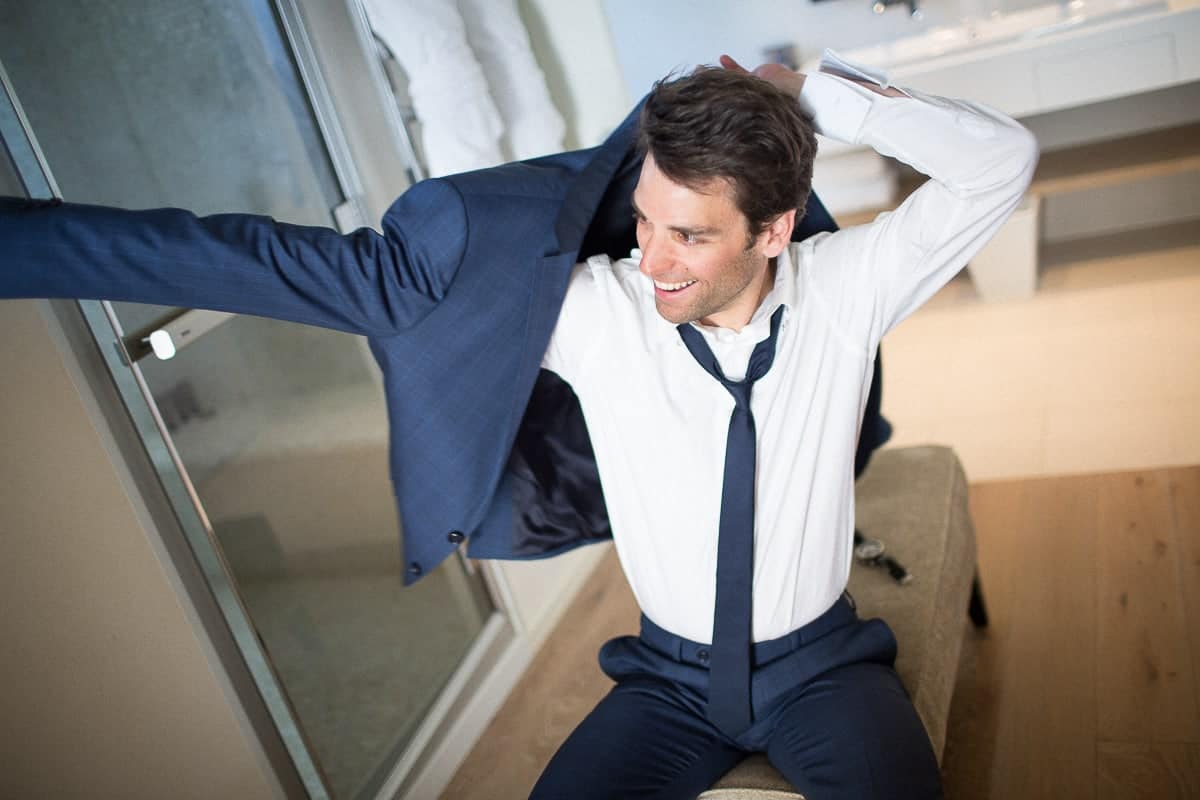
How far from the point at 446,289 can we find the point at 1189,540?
6.05 feet

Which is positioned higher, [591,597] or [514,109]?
[514,109]

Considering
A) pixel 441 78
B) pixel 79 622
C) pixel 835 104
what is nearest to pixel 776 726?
pixel 835 104

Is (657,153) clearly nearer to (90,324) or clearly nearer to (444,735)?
(90,324)

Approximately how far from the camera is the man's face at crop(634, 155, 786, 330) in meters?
1.45

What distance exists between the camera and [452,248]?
1399 millimetres

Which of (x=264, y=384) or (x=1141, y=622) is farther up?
(x=264, y=384)

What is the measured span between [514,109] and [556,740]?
1.45 m

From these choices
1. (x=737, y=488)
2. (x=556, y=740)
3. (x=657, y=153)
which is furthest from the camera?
(x=556, y=740)

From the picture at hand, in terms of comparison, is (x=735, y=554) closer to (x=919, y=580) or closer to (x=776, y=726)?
(x=776, y=726)

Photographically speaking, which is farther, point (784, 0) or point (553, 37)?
point (784, 0)

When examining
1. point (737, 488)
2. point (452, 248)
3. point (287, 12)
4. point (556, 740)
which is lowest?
point (556, 740)

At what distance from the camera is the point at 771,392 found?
1.56 m

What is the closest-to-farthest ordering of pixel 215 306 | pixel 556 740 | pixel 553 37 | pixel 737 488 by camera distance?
pixel 215 306 < pixel 737 488 < pixel 556 740 < pixel 553 37

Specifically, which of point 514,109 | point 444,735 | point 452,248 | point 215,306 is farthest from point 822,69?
point 444,735
